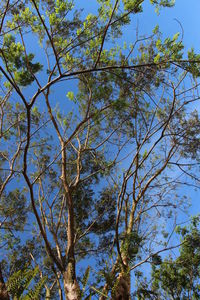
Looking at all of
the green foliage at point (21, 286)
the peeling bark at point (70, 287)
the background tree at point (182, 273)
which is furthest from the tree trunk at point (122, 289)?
the background tree at point (182, 273)

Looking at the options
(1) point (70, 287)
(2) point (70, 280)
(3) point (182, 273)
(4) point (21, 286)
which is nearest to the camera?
(4) point (21, 286)

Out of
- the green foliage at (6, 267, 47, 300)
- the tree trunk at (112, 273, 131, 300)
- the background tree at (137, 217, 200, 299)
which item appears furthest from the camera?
the background tree at (137, 217, 200, 299)

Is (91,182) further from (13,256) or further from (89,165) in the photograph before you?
(13,256)

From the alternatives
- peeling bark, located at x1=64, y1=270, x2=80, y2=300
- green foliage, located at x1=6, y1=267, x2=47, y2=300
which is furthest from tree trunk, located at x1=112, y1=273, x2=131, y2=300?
green foliage, located at x1=6, y1=267, x2=47, y2=300

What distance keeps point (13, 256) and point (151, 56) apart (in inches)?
294

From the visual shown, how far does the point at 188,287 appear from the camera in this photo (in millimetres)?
10219

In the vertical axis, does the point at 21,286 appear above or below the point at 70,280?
below

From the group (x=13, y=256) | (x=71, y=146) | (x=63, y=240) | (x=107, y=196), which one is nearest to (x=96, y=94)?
(x=71, y=146)

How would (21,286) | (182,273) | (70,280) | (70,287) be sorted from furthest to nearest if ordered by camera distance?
(182,273), (70,280), (70,287), (21,286)

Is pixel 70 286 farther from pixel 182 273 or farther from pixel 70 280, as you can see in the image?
pixel 182 273

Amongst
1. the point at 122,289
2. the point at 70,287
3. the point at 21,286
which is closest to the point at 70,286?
the point at 70,287

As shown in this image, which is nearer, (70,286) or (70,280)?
(70,286)

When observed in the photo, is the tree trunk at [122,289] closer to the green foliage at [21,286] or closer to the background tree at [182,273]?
the green foliage at [21,286]

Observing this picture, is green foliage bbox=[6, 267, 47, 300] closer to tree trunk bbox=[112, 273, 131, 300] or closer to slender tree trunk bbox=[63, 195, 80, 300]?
slender tree trunk bbox=[63, 195, 80, 300]
